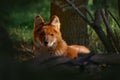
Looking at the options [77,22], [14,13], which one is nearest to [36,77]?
[14,13]

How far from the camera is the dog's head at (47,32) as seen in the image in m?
7.78

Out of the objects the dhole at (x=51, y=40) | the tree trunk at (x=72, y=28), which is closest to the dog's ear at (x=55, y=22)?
the dhole at (x=51, y=40)

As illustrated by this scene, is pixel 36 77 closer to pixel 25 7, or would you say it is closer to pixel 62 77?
pixel 62 77

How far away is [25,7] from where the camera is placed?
973 mm

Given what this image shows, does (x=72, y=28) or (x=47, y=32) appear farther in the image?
(x=72, y=28)

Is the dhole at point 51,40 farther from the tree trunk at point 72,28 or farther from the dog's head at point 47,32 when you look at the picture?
the tree trunk at point 72,28

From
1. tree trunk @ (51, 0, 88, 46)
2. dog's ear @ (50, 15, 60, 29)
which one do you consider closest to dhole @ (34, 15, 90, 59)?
dog's ear @ (50, 15, 60, 29)

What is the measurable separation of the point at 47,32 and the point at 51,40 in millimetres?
246

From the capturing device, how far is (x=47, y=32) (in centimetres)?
798

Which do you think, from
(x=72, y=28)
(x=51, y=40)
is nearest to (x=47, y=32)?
(x=51, y=40)

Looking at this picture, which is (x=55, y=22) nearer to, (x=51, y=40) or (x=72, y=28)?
(x=51, y=40)

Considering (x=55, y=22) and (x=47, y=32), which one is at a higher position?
(x=55, y=22)

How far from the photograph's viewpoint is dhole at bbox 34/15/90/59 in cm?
757

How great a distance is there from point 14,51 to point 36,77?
8cm
